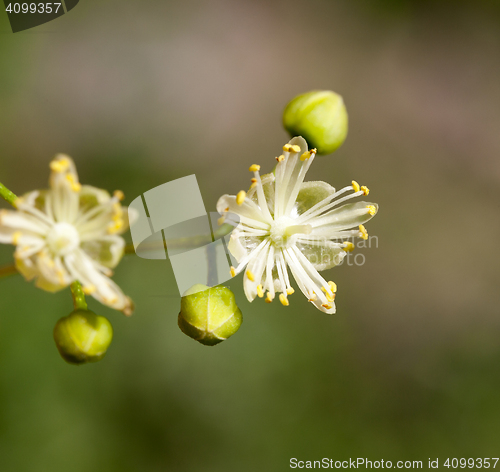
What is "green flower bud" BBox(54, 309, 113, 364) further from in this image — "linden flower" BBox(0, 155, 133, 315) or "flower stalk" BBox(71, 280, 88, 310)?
"linden flower" BBox(0, 155, 133, 315)

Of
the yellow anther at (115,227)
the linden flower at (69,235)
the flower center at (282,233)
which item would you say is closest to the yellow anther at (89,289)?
the linden flower at (69,235)

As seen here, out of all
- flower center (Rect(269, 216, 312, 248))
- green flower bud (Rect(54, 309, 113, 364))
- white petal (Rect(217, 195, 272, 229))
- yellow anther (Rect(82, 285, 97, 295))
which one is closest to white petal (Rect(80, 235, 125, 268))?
yellow anther (Rect(82, 285, 97, 295))

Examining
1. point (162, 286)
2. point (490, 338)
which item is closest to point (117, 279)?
point (162, 286)

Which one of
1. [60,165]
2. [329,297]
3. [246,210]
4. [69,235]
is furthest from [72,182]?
[329,297]

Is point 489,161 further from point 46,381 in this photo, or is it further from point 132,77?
point 46,381

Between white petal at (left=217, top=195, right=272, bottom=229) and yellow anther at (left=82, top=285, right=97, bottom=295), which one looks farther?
white petal at (left=217, top=195, right=272, bottom=229)

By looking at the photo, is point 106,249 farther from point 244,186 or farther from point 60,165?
point 244,186
